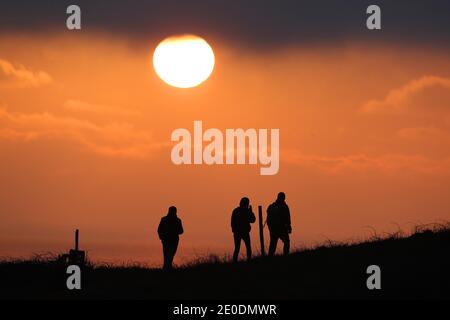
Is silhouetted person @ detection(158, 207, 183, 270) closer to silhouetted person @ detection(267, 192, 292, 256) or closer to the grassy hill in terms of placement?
the grassy hill

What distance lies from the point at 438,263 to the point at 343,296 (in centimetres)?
405

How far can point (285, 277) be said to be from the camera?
27344 millimetres

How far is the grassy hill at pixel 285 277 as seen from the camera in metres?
25.4

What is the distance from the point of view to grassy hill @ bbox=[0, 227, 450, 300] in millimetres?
25422

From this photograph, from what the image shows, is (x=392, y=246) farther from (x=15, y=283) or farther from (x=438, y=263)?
(x=15, y=283)

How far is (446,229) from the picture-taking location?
3272 centimetres

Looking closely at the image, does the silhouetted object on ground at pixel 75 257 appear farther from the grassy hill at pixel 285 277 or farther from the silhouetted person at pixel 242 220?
the silhouetted person at pixel 242 220

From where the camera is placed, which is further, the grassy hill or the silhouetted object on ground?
the silhouetted object on ground

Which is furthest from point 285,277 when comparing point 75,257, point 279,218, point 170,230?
point 75,257

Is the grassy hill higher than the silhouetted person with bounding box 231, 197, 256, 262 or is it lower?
lower

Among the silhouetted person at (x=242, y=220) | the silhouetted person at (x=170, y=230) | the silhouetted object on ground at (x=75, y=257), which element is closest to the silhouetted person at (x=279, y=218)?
the silhouetted person at (x=242, y=220)

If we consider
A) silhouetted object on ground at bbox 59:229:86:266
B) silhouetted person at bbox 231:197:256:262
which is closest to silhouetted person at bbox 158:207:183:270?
silhouetted person at bbox 231:197:256:262

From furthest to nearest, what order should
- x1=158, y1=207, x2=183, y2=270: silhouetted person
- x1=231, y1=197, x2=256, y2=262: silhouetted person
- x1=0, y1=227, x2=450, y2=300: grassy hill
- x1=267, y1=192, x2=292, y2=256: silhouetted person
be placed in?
x1=231, y1=197, x2=256, y2=262: silhouetted person < x1=158, y1=207, x2=183, y2=270: silhouetted person < x1=267, y1=192, x2=292, y2=256: silhouetted person < x1=0, y1=227, x2=450, y2=300: grassy hill

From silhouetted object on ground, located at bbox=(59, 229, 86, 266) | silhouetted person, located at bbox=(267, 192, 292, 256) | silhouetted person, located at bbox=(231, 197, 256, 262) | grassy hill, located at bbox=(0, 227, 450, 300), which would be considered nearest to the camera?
grassy hill, located at bbox=(0, 227, 450, 300)
